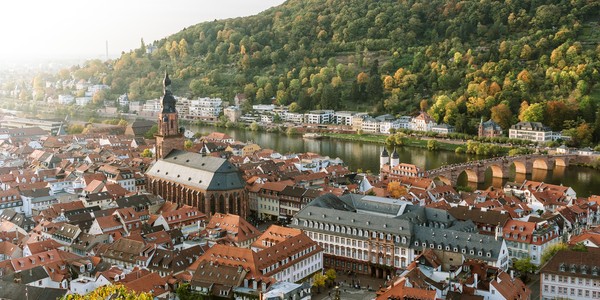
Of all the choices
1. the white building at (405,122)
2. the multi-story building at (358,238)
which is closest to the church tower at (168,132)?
the multi-story building at (358,238)

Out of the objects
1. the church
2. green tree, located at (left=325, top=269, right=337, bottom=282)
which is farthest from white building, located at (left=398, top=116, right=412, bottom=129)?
green tree, located at (left=325, top=269, right=337, bottom=282)

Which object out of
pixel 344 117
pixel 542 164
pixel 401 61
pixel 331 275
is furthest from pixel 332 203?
pixel 401 61

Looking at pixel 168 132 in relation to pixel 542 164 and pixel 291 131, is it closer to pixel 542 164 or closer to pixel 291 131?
pixel 542 164

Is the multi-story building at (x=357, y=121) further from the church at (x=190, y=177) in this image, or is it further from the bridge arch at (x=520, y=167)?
the church at (x=190, y=177)

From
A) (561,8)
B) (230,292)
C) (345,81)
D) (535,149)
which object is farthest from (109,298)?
(561,8)

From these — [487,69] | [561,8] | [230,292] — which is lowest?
[230,292]

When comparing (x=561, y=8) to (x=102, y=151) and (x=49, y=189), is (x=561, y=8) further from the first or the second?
(x=49, y=189)
